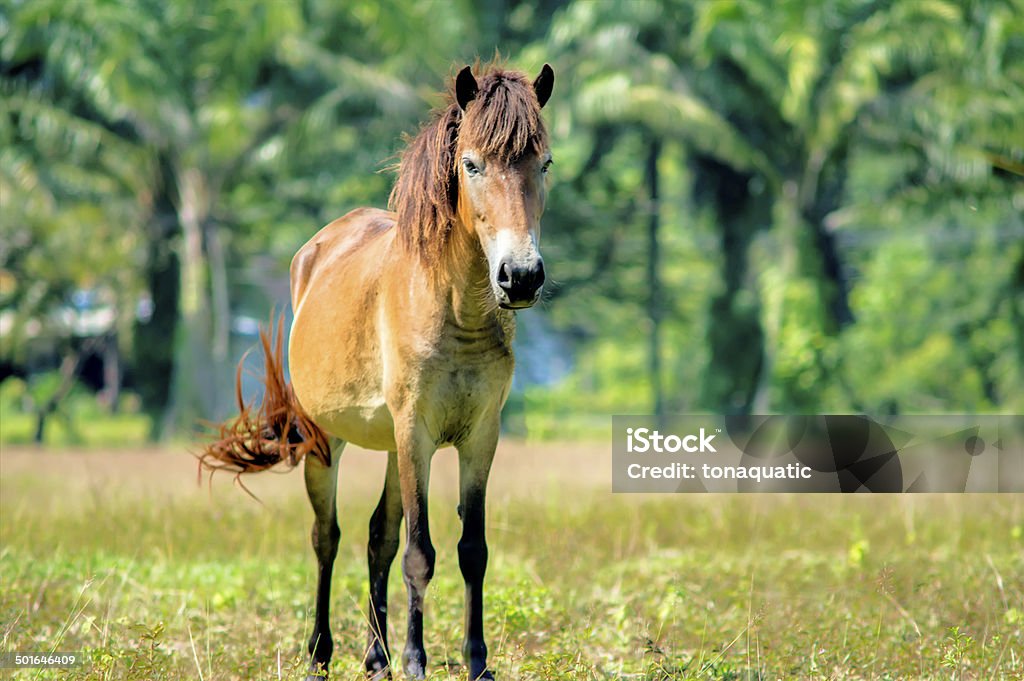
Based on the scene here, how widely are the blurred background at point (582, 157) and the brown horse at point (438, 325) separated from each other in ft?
42.1

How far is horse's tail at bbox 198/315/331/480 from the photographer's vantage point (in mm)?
6277

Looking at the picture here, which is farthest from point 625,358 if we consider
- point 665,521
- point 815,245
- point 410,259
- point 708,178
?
point 410,259

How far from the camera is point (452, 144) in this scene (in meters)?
5.13

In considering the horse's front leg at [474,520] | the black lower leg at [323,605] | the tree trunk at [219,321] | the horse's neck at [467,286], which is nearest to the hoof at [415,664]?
the horse's front leg at [474,520]

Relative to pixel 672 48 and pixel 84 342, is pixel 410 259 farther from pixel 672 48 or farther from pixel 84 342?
pixel 84 342

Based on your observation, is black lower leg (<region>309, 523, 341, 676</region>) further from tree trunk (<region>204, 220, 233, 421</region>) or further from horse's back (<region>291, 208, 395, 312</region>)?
tree trunk (<region>204, 220, 233, 421</region>)

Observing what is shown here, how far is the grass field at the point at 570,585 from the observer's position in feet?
18.7

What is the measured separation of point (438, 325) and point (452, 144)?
717 millimetres

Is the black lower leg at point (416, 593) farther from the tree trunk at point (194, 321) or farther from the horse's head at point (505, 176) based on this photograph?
the tree trunk at point (194, 321)

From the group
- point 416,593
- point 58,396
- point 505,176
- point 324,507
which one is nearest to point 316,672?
point 416,593

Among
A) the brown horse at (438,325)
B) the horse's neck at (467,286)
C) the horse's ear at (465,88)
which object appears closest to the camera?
the brown horse at (438,325)

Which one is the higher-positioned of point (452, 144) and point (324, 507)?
point (452, 144)

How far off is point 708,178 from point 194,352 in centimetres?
1056

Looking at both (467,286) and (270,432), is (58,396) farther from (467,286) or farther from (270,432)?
(467,286)
